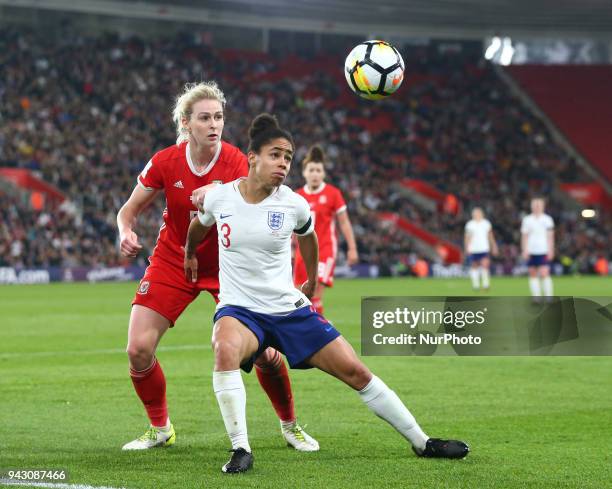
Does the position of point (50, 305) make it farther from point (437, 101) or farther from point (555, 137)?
point (555, 137)

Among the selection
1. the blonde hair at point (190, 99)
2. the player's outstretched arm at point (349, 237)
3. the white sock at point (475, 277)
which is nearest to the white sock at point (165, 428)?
the blonde hair at point (190, 99)

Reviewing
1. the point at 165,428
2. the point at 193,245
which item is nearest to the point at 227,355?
the point at 193,245

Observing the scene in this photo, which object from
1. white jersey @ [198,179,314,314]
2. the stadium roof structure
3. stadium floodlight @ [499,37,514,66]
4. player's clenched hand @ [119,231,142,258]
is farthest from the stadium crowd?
white jersey @ [198,179,314,314]

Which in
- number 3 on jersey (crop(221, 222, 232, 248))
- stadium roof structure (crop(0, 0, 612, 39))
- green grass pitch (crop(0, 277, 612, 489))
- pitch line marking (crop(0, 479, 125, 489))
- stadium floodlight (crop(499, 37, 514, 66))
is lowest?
green grass pitch (crop(0, 277, 612, 489))

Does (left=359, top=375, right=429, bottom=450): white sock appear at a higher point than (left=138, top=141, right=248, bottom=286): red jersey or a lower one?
lower

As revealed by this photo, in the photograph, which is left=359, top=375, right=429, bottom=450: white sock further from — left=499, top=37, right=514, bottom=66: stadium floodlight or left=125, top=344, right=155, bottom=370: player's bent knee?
left=499, top=37, right=514, bottom=66: stadium floodlight

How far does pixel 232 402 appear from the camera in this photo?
6.37m

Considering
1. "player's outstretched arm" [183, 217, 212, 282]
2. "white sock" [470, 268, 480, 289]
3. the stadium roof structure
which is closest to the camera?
"player's outstretched arm" [183, 217, 212, 282]

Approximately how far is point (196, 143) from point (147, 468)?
2.26 metres

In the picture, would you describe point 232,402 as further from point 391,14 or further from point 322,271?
point 391,14

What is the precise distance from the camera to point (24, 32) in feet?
137

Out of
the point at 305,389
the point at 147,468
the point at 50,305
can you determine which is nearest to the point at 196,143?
the point at 147,468

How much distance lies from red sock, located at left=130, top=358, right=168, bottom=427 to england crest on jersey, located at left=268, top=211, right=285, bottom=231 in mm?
1606

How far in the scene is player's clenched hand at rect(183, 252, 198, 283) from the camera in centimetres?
699
